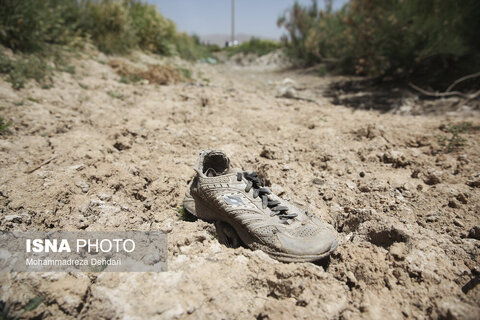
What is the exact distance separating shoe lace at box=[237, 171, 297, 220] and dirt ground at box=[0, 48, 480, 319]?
0.85ft

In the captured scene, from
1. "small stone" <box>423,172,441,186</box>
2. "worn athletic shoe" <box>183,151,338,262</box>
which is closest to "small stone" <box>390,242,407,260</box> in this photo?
"worn athletic shoe" <box>183,151,338,262</box>

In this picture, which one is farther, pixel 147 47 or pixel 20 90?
pixel 147 47

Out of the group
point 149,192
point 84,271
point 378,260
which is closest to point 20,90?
point 149,192

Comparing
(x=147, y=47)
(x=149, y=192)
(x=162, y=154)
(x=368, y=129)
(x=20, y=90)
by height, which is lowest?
(x=149, y=192)

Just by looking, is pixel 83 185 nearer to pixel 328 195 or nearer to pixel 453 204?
pixel 328 195

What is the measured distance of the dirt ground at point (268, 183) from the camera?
1.08m

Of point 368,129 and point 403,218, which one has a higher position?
point 368,129

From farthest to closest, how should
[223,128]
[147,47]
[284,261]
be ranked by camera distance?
[147,47]
[223,128]
[284,261]

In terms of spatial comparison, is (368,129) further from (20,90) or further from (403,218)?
(20,90)

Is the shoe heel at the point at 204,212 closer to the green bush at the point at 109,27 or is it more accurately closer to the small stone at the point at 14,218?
the small stone at the point at 14,218

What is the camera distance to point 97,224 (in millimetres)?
1480

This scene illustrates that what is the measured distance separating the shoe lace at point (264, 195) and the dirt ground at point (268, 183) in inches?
10.2

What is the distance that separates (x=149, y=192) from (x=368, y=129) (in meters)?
2.19

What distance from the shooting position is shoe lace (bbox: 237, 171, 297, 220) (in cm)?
144
